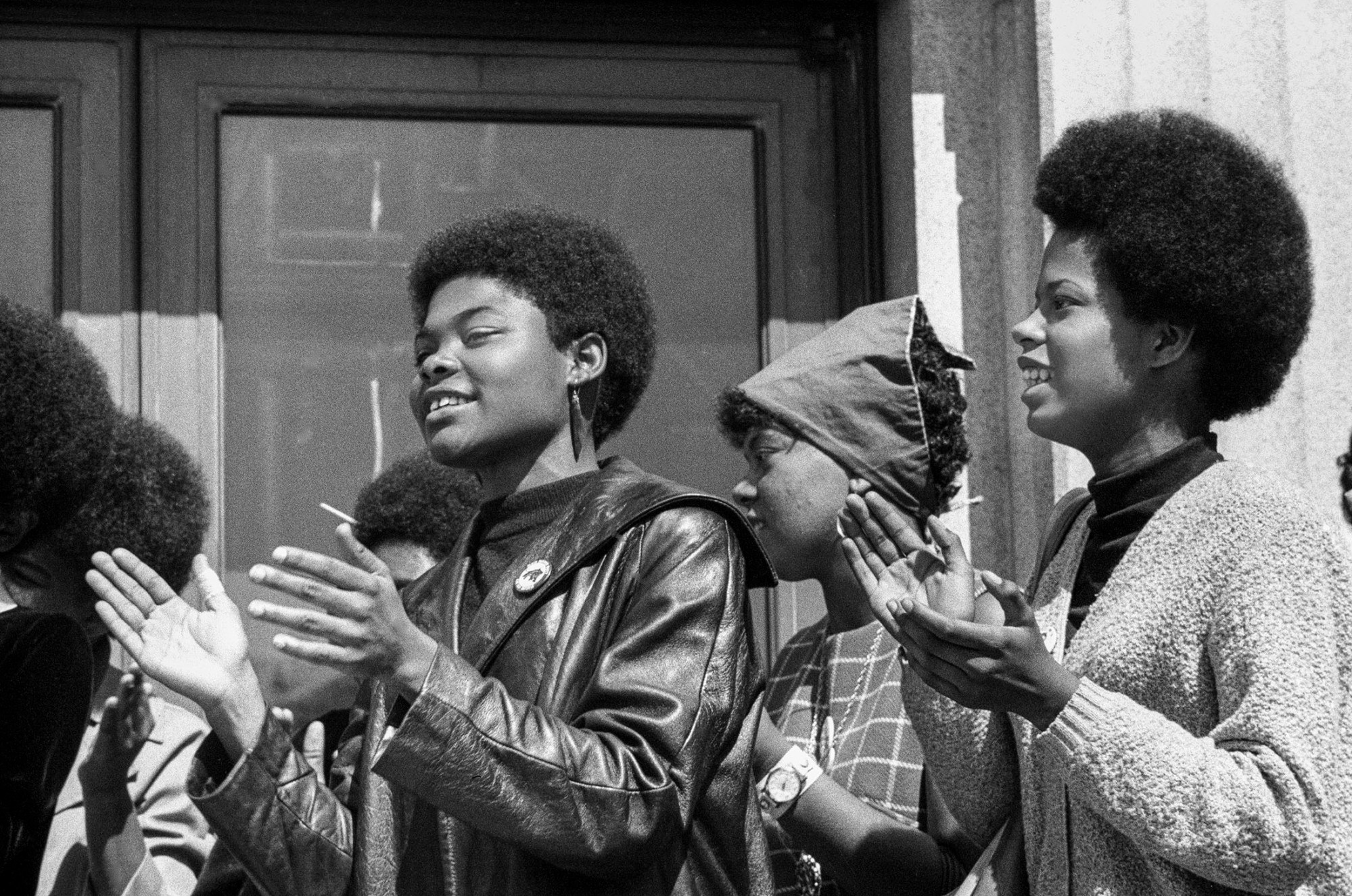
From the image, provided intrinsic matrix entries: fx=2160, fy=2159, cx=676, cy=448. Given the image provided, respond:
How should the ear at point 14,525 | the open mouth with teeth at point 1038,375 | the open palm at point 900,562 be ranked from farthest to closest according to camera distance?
the ear at point 14,525 < the open mouth with teeth at point 1038,375 < the open palm at point 900,562

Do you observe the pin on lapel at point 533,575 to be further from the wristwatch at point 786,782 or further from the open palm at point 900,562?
the wristwatch at point 786,782

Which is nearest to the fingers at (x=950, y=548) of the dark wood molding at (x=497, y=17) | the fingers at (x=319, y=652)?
the fingers at (x=319, y=652)

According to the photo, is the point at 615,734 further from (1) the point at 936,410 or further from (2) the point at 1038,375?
(1) the point at 936,410

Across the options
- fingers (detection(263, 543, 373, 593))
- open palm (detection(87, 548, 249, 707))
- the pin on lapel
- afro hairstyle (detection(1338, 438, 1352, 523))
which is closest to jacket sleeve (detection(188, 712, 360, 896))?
open palm (detection(87, 548, 249, 707))

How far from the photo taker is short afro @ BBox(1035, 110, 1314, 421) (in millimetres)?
3400

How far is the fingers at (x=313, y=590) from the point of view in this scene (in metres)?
2.81

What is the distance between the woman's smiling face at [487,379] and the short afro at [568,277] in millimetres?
46

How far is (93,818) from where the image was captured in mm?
3912

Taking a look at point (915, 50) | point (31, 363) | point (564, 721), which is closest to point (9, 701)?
point (31, 363)

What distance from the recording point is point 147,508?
15.3 ft

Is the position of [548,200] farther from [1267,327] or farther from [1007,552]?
[1267,327]

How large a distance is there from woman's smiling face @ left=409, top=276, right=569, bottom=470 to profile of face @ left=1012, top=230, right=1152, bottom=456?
0.81 meters

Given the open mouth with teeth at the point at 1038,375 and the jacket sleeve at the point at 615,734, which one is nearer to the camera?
the jacket sleeve at the point at 615,734

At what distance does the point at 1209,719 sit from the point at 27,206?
127 inches
